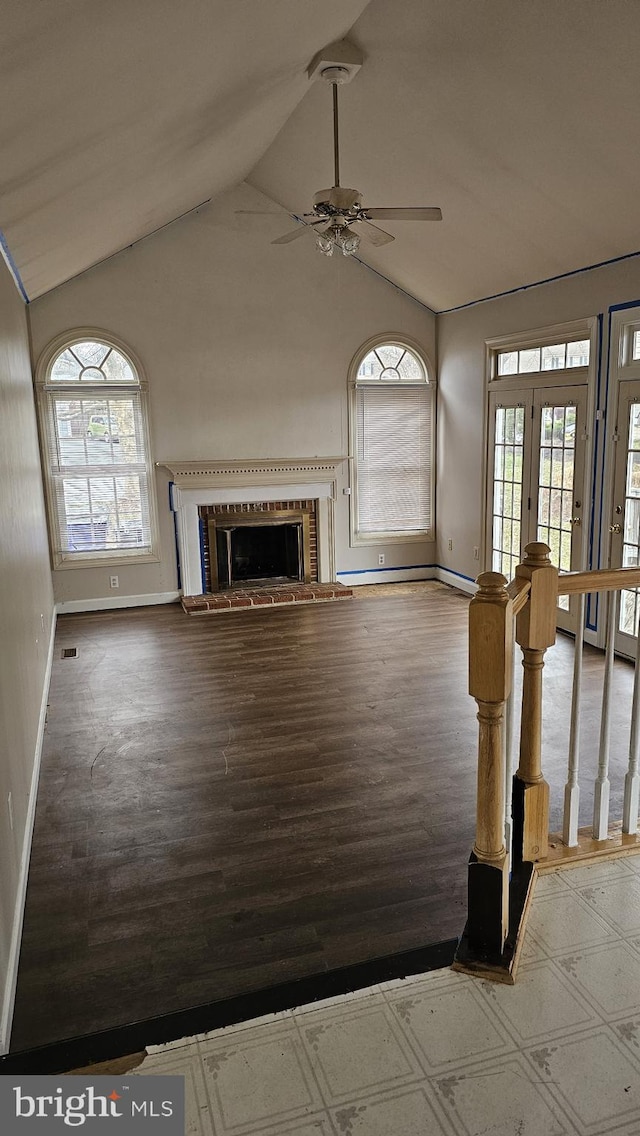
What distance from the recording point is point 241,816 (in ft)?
11.0

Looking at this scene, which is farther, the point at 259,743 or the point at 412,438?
the point at 412,438

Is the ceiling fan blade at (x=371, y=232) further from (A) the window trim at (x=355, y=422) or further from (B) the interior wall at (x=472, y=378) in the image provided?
(A) the window trim at (x=355, y=422)

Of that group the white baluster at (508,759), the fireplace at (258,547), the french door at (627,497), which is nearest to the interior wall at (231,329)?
the fireplace at (258,547)

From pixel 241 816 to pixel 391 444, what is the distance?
519 centimetres

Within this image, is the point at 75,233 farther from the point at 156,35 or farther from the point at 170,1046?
the point at 170,1046

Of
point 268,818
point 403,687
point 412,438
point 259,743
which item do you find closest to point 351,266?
point 412,438

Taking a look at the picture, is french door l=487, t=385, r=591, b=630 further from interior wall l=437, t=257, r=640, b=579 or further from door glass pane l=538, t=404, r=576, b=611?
interior wall l=437, t=257, r=640, b=579

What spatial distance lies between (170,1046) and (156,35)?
2.95 m

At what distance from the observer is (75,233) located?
4699mm

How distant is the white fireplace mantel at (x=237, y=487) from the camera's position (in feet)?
23.4

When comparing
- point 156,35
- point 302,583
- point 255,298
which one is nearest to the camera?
point 156,35

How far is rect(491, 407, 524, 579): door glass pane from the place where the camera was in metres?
6.52

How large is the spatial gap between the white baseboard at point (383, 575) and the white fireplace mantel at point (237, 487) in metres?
0.49

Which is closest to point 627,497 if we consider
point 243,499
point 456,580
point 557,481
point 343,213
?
point 557,481
